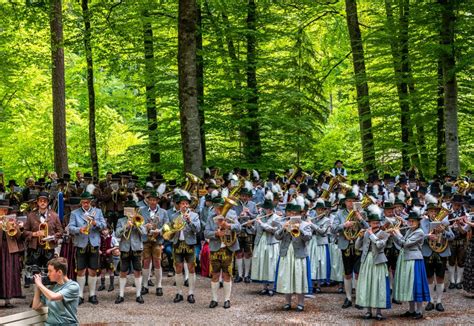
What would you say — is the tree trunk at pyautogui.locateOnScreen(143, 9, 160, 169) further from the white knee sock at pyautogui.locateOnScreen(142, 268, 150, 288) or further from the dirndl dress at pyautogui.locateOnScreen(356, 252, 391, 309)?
the dirndl dress at pyautogui.locateOnScreen(356, 252, 391, 309)

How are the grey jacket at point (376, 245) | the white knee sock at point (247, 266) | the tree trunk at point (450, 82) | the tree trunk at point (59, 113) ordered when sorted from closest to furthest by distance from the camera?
the grey jacket at point (376, 245)
the white knee sock at point (247, 266)
the tree trunk at point (450, 82)
the tree trunk at point (59, 113)

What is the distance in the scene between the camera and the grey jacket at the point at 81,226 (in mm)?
13562

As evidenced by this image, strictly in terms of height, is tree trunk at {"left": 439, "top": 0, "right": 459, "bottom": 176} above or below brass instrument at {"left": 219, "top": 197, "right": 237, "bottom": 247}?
above

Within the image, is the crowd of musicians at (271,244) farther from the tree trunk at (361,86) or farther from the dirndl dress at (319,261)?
the tree trunk at (361,86)

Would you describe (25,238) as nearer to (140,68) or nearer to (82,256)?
(82,256)

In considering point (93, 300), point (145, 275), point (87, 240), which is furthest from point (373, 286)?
point (87, 240)

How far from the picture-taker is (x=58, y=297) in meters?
7.81

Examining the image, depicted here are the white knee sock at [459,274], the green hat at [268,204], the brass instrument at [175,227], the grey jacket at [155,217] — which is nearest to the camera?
the brass instrument at [175,227]

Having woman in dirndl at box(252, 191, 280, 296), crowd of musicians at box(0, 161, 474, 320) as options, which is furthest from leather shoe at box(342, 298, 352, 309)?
woman in dirndl at box(252, 191, 280, 296)

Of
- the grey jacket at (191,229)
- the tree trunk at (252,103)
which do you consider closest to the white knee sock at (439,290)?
→ the grey jacket at (191,229)

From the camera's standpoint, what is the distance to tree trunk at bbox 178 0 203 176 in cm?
1855

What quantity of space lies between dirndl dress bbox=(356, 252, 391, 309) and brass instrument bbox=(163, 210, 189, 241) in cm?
388

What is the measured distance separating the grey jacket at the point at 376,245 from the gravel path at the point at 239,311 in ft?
3.85

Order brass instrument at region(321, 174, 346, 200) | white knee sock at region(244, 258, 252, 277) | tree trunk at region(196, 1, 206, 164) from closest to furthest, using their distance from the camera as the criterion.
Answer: brass instrument at region(321, 174, 346, 200)
white knee sock at region(244, 258, 252, 277)
tree trunk at region(196, 1, 206, 164)
